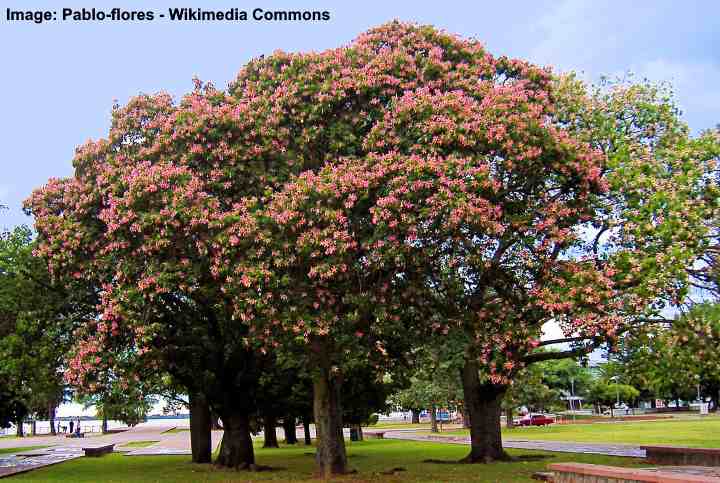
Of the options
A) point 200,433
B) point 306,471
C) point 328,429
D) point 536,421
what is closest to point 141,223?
point 328,429

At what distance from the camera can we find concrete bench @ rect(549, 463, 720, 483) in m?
12.5

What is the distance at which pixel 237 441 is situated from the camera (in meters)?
28.6

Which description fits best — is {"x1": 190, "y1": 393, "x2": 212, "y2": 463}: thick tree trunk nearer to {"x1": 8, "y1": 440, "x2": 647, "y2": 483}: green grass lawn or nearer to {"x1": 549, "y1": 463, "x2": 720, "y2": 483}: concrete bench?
{"x1": 8, "y1": 440, "x2": 647, "y2": 483}: green grass lawn

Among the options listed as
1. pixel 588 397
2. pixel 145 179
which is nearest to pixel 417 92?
pixel 145 179

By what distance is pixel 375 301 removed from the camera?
759 inches

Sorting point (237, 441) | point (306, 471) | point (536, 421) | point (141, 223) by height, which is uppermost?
point (141, 223)

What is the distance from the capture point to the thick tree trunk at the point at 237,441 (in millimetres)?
28281

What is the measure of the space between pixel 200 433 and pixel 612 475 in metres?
23.0

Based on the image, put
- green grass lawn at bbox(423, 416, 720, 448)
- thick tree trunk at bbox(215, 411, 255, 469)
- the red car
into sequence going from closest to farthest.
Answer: thick tree trunk at bbox(215, 411, 255, 469), green grass lawn at bbox(423, 416, 720, 448), the red car

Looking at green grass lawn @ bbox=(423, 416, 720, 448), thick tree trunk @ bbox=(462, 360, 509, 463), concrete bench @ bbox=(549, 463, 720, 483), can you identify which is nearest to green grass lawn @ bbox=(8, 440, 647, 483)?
thick tree trunk @ bbox=(462, 360, 509, 463)

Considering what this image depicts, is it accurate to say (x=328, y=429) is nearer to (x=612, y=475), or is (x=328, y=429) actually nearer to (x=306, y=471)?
(x=306, y=471)

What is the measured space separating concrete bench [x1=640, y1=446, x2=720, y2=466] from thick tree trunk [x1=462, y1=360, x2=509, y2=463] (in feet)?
18.7

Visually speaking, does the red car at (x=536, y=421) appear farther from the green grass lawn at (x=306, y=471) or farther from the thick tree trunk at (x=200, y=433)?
the thick tree trunk at (x=200, y=433)

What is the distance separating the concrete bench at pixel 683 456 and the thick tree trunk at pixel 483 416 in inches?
225
